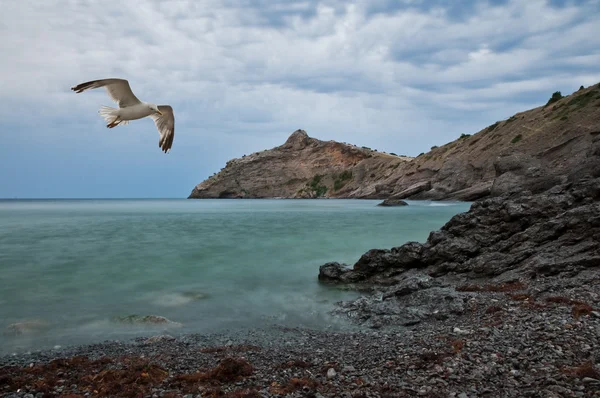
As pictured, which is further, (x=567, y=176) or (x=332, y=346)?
(x=567, y=176)

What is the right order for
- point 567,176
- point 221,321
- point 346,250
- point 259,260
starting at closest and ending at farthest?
point 221,321 → point 567,176 → point 259,260 → point 346,250

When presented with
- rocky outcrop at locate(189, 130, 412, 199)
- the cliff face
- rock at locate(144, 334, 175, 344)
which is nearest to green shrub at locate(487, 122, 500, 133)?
the cliff face

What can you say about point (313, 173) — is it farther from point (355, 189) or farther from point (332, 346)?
point (332, 346)

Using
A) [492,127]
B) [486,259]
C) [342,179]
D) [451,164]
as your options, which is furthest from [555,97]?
[486,259]

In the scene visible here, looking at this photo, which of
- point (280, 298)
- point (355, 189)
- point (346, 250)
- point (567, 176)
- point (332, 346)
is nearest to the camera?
point (332, 346)

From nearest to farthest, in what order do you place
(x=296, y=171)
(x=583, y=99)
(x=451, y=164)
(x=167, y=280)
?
(x=167, y=280) < (x=583, y=99) < (x=451, y=164) < (x=296, y=171)

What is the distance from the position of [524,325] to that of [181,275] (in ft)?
40.2

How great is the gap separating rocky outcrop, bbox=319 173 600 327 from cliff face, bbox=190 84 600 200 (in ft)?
8.00

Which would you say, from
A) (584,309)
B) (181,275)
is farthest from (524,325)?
(181,275)

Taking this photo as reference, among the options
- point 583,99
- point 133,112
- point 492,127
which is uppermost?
point 583,99

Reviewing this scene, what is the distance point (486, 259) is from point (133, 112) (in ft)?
33.8

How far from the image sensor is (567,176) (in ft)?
48.4

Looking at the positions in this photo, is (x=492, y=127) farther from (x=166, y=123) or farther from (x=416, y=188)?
(x=166, y=123)

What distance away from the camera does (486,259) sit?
39.1 ft
